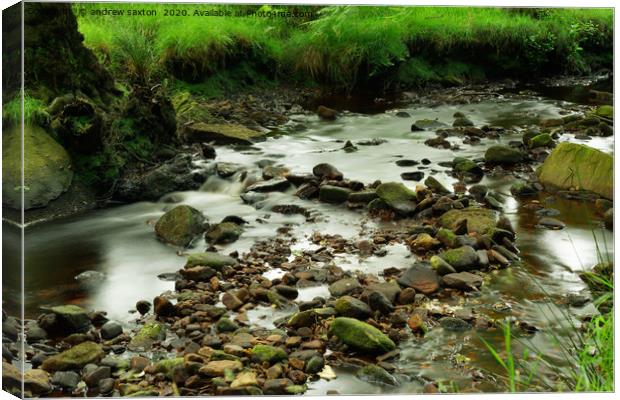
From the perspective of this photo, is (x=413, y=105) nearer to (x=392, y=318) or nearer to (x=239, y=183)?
(x=239, y=183)

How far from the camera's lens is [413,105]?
6891 millimetres

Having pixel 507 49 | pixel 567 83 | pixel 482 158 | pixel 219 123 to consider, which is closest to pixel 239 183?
pixel 219 123

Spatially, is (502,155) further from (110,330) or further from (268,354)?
(110,330)

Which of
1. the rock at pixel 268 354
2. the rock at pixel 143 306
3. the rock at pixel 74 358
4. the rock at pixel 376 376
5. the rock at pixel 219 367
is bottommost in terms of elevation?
the rock at pixel 376 376

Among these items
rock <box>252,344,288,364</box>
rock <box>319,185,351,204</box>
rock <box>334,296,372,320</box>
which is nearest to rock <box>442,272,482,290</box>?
rock <box>334,296,372,320</box>

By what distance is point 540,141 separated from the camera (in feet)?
20.3

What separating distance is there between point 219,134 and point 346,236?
7.04 feet

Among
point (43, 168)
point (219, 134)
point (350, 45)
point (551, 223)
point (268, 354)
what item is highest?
point (350, 45)

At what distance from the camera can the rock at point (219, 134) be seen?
638 centimetres

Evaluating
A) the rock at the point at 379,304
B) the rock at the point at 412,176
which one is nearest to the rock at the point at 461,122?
the rock at the point at 412,176

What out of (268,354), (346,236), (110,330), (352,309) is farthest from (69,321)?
(346,236)

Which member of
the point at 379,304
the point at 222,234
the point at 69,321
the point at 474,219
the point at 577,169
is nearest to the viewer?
the point at 69,321

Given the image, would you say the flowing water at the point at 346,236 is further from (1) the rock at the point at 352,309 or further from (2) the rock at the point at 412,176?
(1) the rock at the point at 352,309

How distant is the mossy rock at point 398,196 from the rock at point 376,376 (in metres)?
2.19
